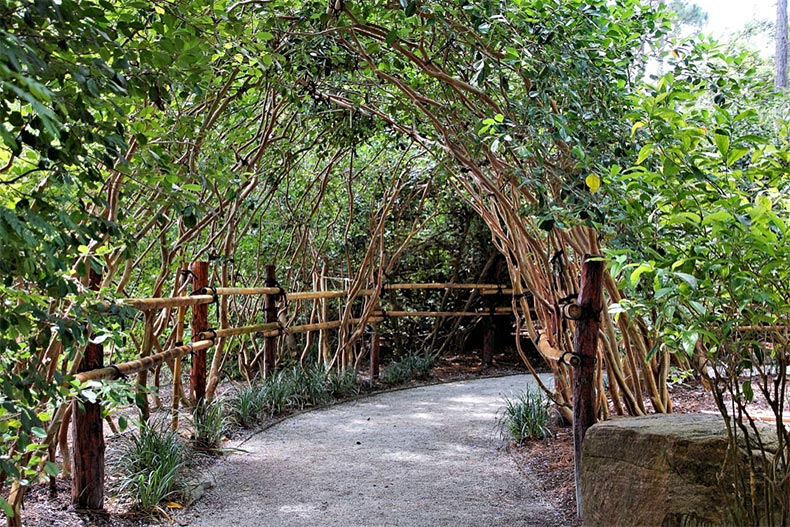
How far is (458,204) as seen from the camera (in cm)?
770

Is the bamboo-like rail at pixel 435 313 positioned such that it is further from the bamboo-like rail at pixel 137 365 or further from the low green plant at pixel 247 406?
the bamboo-like rail at pixel 137 365

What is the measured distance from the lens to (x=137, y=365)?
314cm

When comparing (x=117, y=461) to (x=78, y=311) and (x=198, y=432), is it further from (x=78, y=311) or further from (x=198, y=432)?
(x=78, y=311)

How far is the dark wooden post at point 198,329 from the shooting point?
4.22 metres

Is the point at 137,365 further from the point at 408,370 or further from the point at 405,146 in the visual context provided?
the point at 408,370

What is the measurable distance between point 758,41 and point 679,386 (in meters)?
16.6

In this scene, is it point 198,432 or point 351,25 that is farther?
point 198,432

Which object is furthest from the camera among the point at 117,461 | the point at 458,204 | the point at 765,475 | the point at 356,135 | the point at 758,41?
the point at 758,41

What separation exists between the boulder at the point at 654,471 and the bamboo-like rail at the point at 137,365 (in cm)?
201

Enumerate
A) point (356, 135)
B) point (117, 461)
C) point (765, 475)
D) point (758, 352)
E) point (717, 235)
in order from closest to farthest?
point (717, 235)
point (758, 352)
point (765, 475)
point (117, 461)
point (356, 135)

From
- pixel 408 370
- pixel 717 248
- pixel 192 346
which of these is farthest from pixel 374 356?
pixel 717 248

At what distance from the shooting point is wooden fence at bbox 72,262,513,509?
2766 millimetres

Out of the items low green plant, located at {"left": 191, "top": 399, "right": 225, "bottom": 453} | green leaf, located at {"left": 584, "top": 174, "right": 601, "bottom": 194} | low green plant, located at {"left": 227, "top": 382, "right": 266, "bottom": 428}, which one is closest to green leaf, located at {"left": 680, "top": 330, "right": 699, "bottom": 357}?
green leaf, located at {"left": 584, "top": 174, "right": 601, "bottom": 194}

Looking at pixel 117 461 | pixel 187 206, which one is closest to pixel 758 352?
pixel 187 206
